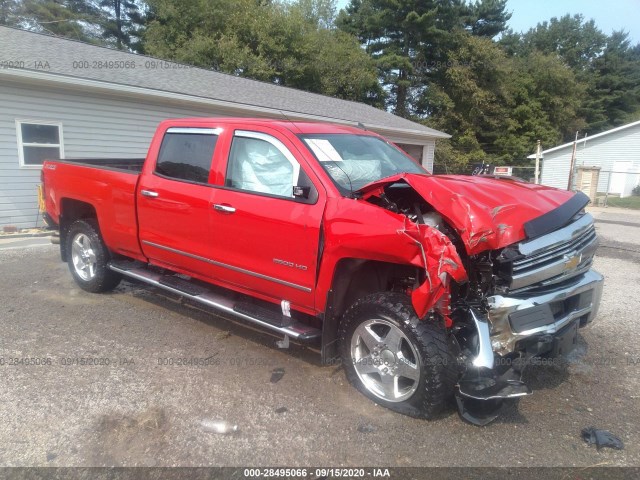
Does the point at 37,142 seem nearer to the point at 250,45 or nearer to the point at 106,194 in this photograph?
the point at 106,194

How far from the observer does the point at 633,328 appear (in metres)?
5.04

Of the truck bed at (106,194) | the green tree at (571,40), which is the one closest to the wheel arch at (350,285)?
the truck bed at (106,194)

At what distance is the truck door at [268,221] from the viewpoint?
11.8ft

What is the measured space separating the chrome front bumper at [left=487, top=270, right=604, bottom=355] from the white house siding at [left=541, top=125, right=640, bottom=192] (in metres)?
33.8

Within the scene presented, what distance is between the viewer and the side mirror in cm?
359

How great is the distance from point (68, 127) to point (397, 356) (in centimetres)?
1019

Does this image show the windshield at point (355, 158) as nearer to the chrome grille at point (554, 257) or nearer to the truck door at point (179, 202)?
the truck door at point (179, 202)

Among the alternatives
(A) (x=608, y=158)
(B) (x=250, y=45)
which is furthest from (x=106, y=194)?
(A) (x=608, y=158)

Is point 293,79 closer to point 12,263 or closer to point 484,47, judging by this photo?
point 484,47

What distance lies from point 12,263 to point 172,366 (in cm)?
486

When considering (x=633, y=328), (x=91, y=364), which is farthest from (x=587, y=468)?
(x=91, y=364)

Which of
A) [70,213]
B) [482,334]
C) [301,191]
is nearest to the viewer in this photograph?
[482,334]

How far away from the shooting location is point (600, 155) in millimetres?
35438

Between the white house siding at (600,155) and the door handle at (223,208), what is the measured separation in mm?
34328
